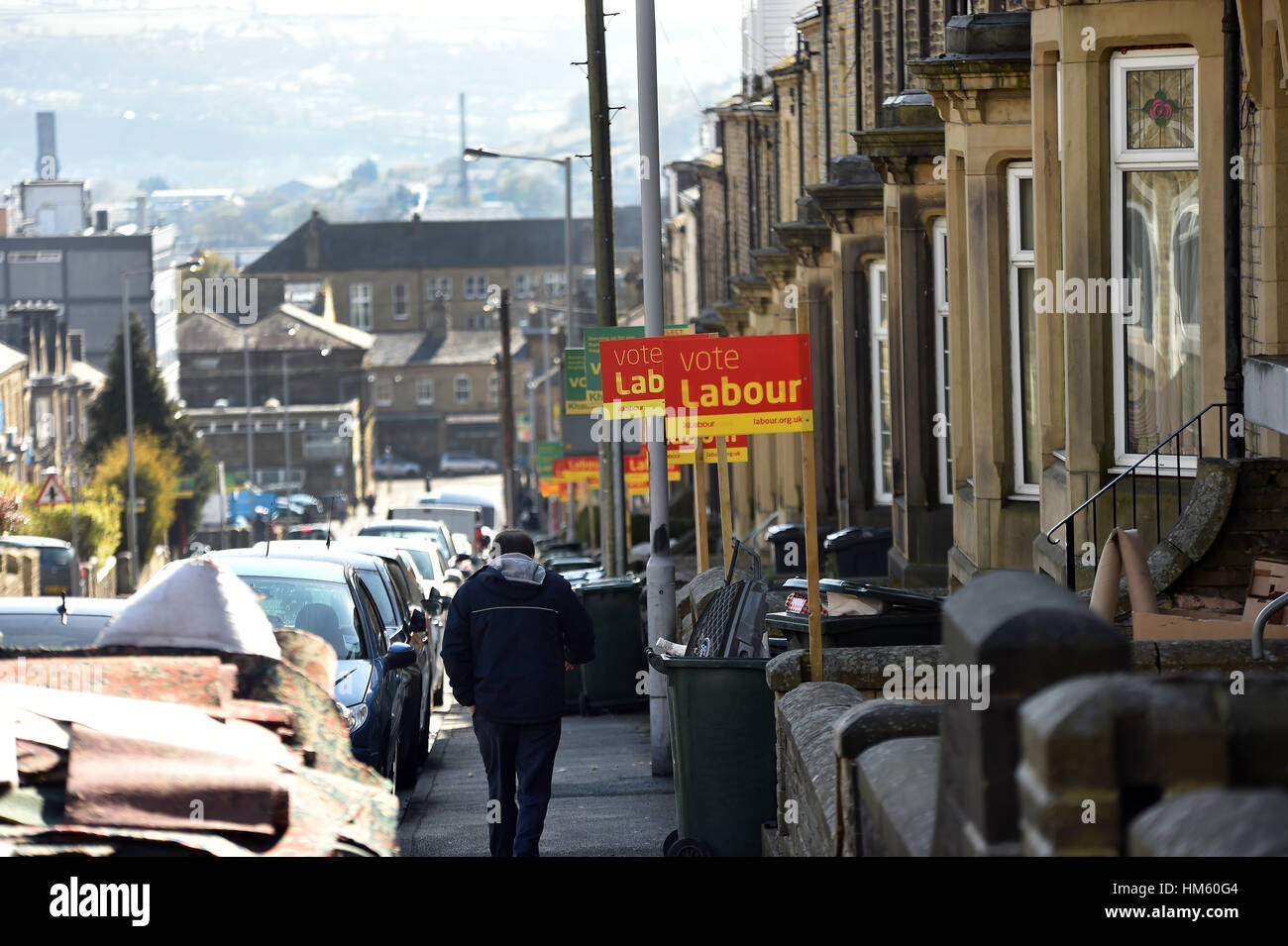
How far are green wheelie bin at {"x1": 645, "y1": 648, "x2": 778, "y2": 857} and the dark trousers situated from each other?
70 centimetres

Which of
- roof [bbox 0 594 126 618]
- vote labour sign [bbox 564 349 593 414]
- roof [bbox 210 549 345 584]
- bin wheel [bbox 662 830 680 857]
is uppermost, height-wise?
vote labour sign [bbox 564 349 593 414]

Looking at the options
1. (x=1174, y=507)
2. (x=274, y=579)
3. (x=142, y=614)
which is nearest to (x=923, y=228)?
(x=1174, y=507)

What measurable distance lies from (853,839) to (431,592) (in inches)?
413

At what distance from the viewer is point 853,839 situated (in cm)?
556

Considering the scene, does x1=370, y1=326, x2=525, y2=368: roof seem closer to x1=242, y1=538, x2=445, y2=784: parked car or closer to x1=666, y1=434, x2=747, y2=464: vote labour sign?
x1=666, y1=434, x2=747, y2=464: vote labour sign

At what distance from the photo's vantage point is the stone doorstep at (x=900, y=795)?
449 cm

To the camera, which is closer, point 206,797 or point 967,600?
point 967,600

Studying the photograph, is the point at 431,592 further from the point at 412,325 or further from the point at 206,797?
the point at 412,325

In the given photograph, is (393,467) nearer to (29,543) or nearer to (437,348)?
(437,348)

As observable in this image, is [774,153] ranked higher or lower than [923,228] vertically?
higher

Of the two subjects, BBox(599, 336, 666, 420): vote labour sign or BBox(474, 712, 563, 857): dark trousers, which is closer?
BBox(474, 712, 563, 857): dark trousers

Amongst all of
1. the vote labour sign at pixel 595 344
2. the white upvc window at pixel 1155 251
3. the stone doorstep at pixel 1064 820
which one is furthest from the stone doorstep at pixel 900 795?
the vote labour sign at pixel 595 344

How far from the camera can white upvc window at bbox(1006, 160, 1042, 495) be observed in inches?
509

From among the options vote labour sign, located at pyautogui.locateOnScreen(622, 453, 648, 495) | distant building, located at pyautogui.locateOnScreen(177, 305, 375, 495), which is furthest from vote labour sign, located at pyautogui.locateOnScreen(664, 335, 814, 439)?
distant building, located at pyautogui.locateOnScreen(177, 305, 375, 495)
